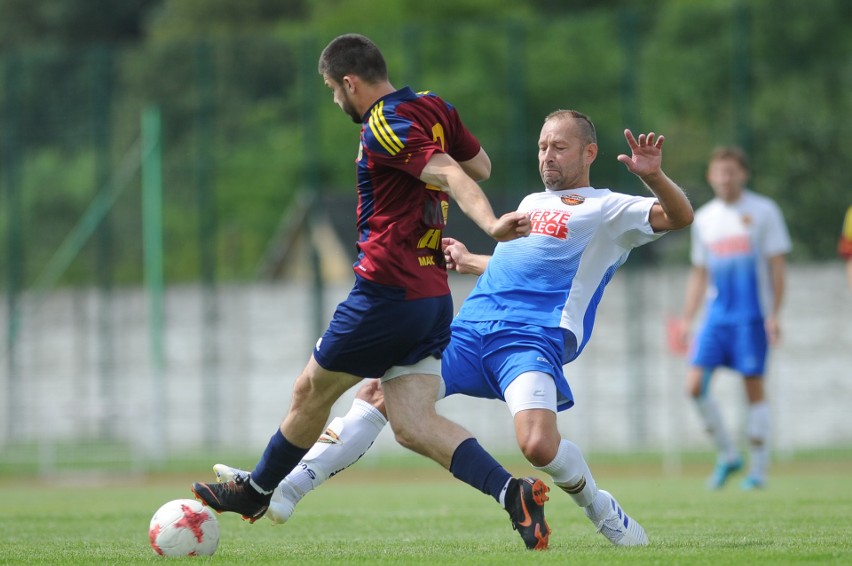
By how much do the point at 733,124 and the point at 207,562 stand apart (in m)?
16.8

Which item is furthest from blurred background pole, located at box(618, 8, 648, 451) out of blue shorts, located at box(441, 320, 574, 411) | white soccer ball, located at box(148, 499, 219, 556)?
white soccer ball, located at box(148, 499, 219, 556)

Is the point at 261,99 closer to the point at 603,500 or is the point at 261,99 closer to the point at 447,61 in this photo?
the point at 447,61

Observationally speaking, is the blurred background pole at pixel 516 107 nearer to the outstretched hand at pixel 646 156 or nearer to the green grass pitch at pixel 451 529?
the green grass pitch at pixel 451 529

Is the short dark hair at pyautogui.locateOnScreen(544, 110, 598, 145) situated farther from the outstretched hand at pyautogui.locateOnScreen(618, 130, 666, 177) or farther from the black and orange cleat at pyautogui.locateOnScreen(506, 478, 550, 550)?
the black and orange cleat at pyautogui.locateOnScreen(506, 478, 550, 550)

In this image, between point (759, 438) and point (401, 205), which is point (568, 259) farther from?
point (759, 438)

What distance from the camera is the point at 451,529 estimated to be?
23.9ft

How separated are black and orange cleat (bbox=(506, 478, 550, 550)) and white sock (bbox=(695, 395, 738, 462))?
619 centimetres

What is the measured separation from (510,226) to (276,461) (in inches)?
66.6

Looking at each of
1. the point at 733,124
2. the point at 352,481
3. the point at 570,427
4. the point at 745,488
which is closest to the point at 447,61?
the point at 733,124

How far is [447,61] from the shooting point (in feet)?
74.2

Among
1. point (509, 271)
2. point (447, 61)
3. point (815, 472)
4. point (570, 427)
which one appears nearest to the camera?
point (509, 271)

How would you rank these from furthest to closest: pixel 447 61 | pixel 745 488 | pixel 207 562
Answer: pixel 447 61 → pixel 745 488 → pixel 207 562

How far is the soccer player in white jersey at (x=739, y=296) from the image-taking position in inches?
456

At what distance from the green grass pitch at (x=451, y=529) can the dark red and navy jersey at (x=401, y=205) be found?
3.95 feet
